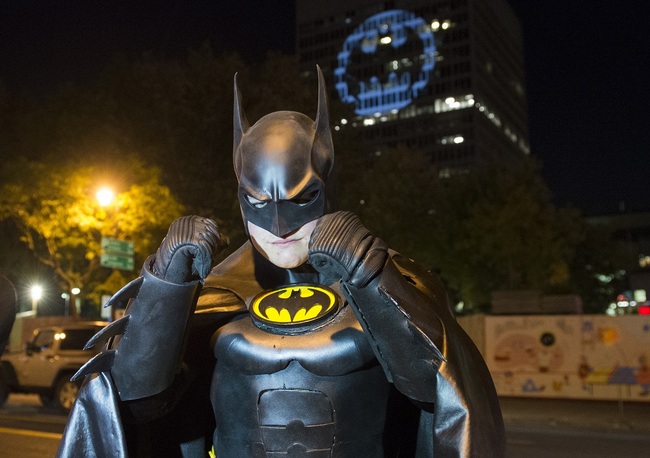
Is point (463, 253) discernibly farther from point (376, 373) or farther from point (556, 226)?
point (376, 373)

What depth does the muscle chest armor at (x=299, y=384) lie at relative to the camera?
8.30 ft

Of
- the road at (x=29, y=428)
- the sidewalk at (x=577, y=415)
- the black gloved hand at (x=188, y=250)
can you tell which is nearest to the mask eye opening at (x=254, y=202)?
the black gloved hand at (x=188, y=250)

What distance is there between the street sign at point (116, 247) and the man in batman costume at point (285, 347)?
1424 cm

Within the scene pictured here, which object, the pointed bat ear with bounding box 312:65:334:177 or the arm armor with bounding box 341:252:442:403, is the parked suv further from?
the arm armor with bounding box 341:252:442:403

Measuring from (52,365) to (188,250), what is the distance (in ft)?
47.0

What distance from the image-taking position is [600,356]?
1617 centimetres

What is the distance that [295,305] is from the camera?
2650 mm

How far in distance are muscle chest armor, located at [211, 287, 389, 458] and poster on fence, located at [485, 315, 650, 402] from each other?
47.8 feet

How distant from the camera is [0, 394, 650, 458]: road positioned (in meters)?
10.8

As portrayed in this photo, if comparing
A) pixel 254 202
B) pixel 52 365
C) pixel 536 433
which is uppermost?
pixel 254 202

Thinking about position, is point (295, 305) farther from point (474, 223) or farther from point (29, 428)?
point (474, 223)

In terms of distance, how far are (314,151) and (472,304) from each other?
34006mm

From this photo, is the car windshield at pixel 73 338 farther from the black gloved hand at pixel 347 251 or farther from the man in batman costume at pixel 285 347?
the black gloved hand at pixel 347 251

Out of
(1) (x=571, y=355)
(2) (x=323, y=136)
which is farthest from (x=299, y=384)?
(1) (x=571, y=355)
